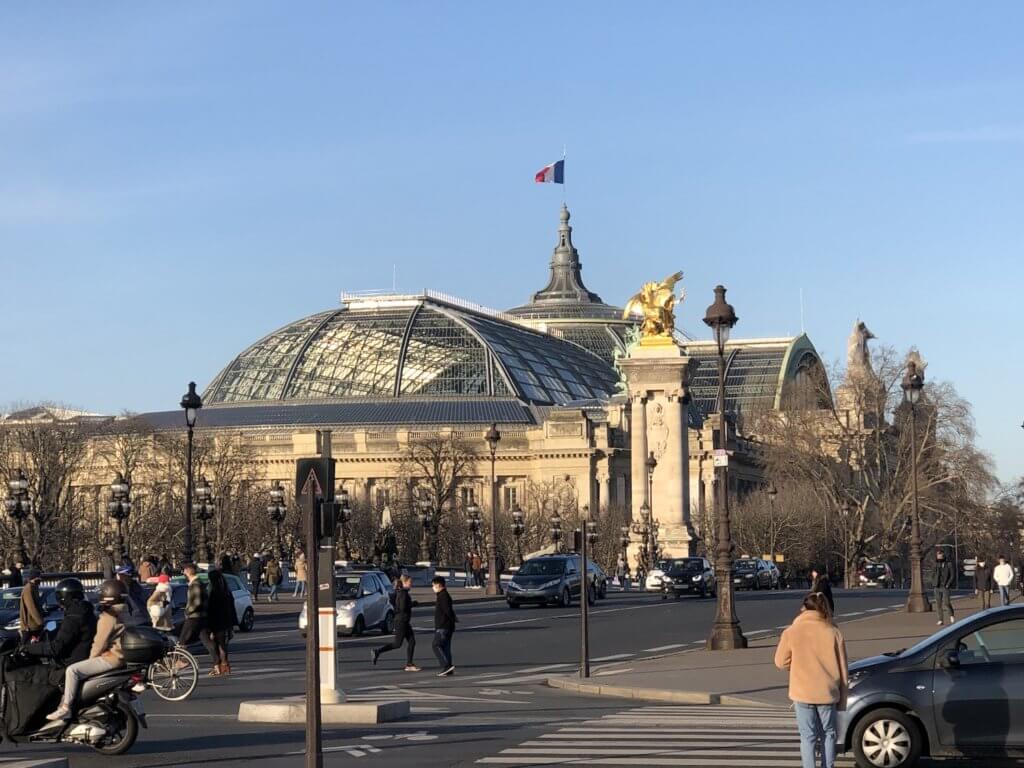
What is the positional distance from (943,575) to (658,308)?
5806 centimetres

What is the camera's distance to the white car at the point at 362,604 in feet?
140

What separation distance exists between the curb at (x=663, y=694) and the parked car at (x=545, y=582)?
29.7m

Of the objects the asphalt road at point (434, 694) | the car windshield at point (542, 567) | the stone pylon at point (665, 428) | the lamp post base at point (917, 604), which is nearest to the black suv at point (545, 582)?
the car windshield at point (542, 567)

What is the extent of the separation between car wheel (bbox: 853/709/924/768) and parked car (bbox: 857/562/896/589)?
83784 mm

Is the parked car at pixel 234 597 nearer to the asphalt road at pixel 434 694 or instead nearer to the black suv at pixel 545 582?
→ the asphalt road at pixel 434 694

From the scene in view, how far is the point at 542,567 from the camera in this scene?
A: 58.9m

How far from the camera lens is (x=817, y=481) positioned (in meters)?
97.9

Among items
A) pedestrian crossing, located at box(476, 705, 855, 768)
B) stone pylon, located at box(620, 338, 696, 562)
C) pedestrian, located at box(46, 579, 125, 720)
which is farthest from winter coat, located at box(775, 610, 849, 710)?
stone pylon, located at box(620, 338, 696, 562)

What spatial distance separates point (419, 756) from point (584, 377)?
180460mm

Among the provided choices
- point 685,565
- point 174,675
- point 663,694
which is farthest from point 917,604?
point 174,675

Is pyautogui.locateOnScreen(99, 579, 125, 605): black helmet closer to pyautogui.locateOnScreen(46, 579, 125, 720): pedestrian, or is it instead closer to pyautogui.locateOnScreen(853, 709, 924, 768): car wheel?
pyautogui.locateOnScreen(46, 579, 125, 720): pedestrian

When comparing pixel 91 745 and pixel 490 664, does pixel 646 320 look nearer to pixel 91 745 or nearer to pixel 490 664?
pixel 490 664

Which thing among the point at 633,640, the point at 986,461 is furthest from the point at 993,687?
the point at 986,461

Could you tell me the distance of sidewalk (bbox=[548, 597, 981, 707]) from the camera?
81.8 feet
